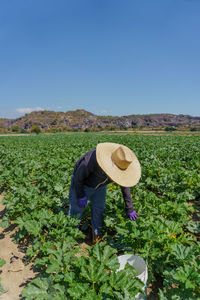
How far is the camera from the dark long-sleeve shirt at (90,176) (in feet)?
9.10

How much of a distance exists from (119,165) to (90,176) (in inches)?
29.3

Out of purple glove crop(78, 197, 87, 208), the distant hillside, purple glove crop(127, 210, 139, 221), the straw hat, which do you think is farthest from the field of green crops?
the distant hillside

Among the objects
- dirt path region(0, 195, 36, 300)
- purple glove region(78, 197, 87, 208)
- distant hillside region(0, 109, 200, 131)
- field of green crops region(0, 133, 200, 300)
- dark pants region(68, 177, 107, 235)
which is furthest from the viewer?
distant hillside region(0, 109, 200, 131)

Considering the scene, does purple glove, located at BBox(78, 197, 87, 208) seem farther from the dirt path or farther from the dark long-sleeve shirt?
the dirt path

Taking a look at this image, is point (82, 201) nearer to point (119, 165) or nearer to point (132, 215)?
point (132, 215)

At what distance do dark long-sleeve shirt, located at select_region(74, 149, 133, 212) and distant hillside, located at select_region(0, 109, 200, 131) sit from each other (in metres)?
130

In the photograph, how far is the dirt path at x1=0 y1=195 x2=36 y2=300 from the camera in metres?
2.46

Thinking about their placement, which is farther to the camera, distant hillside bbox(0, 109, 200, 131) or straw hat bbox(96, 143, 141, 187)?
distant hillside bbox(0, 109, 200, 131)

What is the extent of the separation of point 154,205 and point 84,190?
62.1 inches

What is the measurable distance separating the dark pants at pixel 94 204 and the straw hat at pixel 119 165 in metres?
0.83

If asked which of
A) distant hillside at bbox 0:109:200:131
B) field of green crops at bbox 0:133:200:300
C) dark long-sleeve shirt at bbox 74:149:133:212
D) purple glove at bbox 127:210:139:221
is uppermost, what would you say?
distant hillside at bbox 0:109:200:131

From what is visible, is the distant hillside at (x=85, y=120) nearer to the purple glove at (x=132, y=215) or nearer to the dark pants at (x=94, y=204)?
the dark pants at (x=94, y=204)

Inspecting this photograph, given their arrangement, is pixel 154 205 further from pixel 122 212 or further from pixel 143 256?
pixel 143 256

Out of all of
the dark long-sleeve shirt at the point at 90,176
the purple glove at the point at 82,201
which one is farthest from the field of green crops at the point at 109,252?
the dark long-sleeve shirt at the point at 90,176
